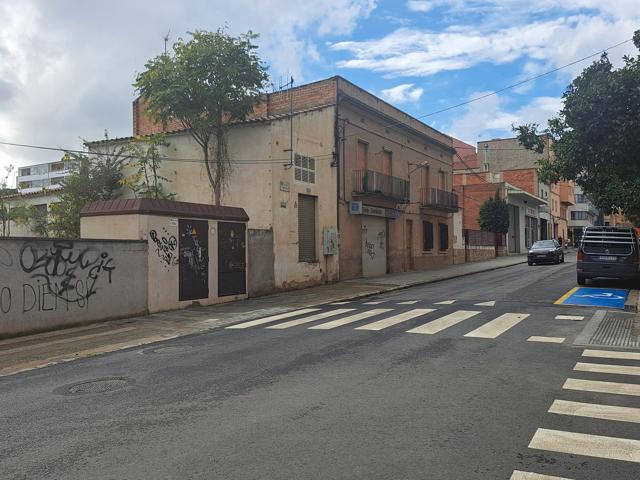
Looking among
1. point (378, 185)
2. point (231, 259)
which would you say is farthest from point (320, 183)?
point (231, 259)

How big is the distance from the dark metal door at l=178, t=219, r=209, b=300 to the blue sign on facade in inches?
378

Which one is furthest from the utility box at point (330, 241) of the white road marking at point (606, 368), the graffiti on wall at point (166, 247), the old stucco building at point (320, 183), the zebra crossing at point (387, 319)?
the white road marking at point (606, 368)

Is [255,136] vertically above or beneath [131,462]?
above

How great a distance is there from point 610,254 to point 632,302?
4148 mm

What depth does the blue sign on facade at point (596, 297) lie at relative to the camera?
1304cm

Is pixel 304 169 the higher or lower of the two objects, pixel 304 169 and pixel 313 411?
the higher

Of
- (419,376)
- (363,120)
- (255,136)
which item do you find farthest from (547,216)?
Result: (419,376)

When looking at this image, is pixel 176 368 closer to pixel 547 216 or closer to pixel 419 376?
pixel 419 376

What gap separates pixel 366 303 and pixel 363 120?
11.5 m

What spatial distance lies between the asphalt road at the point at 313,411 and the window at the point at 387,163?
17.4 meters

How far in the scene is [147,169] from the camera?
72.9 feet

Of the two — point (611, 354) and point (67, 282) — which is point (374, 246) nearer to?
point (67, 282)

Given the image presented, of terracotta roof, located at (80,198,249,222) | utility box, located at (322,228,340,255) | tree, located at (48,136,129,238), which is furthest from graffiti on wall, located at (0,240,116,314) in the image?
tree, located at (48,136,129,238)

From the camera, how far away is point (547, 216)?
6481cm
